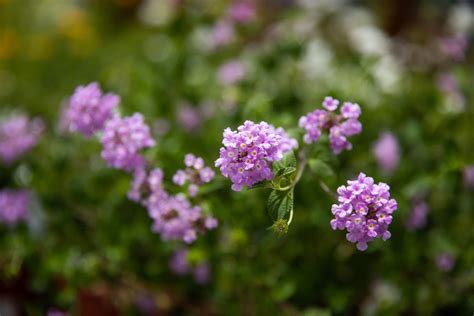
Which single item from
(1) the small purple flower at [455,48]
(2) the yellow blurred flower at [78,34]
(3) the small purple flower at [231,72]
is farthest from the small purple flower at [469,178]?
(2) the yellow blurred flower at [78,34]

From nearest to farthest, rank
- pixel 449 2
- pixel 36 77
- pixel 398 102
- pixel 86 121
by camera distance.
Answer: pixel 86 121
pixel 398 102
pixel 449 2
pixel 36 77

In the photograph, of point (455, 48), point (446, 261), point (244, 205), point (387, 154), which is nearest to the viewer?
point (244, 205)

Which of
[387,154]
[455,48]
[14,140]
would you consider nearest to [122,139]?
[14,140]

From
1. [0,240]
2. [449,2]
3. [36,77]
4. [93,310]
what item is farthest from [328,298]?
[36,77]

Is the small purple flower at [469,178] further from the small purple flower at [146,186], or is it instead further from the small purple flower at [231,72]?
the small purple flower at [146,186]

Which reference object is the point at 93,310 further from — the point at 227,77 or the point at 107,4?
the point at 107,4

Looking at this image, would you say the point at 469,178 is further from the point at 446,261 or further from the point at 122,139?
the point at 122,139
